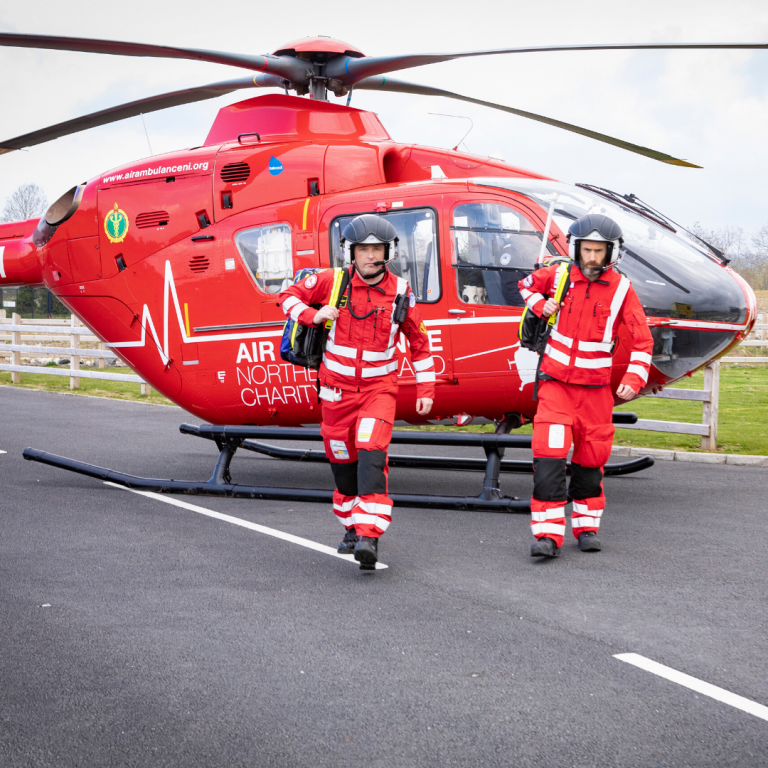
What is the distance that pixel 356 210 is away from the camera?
23.9ft

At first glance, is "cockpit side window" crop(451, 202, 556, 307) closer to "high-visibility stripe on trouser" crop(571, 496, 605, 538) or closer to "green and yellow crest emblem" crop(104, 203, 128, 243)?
"high-visibility stripe on trouser" crop(571, 496, 605, 538)

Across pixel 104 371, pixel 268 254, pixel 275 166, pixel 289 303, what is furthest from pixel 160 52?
pixel 104 371

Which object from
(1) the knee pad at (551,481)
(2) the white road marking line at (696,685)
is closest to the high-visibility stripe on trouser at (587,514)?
(1) the knee pad at (551,481)

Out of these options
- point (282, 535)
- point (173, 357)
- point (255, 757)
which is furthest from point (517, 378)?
point (255, 757)

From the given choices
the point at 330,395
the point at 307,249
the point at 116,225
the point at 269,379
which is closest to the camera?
the point at 330,395

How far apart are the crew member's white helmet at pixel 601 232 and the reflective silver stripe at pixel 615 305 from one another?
0.17m

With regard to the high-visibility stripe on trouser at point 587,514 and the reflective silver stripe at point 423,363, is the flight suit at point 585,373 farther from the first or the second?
the reflective silver stripe at point 423,363

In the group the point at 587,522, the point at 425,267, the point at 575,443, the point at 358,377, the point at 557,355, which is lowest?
the point at 587,522

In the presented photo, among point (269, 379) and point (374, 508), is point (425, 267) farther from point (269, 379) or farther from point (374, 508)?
point (374, 508)

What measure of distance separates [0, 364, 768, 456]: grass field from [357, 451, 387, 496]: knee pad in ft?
19.1

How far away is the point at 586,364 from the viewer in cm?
570

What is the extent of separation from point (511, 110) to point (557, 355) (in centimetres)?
306

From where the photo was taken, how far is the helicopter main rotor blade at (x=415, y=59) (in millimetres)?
6355

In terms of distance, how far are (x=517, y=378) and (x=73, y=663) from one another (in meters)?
4.16
